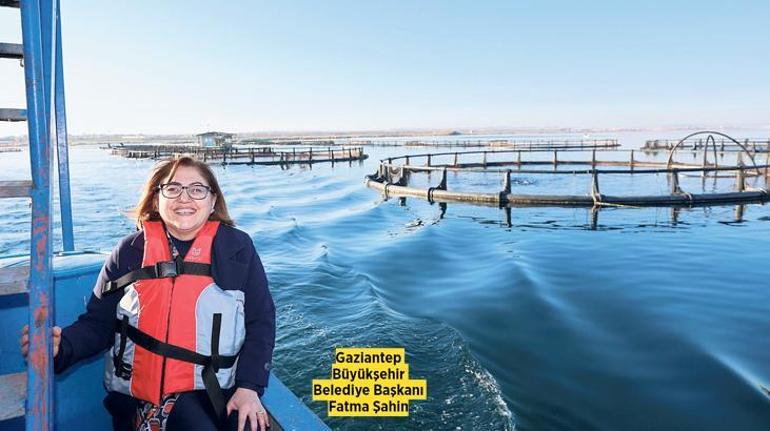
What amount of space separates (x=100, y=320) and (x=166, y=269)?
1.58 feet

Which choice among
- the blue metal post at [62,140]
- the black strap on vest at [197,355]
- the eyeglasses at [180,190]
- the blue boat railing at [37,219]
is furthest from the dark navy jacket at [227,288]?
the blue metal post at [62,140]

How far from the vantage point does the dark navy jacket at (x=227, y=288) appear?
2.46m

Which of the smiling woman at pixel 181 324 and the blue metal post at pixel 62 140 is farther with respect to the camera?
the blue metal post at pixel 62 140

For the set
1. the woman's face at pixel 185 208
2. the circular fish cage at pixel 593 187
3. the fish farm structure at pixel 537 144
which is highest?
the fish farm structure at pixel 537 144

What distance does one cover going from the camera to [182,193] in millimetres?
2590

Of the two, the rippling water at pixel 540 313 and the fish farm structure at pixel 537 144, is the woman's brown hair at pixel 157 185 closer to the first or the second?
the rippling water at pixel 540 313

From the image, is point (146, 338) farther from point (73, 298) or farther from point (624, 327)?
point (624, 327)

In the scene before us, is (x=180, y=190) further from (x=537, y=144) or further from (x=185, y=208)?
(x=537, y=144)

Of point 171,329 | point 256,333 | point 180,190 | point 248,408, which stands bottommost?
point 248,408

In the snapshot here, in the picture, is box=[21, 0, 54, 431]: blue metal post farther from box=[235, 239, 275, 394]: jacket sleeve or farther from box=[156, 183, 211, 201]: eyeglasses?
box=[235, 239, 275, 394]: jacket sleeve

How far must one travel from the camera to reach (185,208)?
8.45ft

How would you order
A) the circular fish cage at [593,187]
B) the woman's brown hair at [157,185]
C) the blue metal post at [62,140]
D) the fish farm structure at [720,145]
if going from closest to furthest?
the woman's brown hair at [157,185], the blue metal post at [62,140], the circular fish cage at [593,187], the fish farm structure at [720,145]

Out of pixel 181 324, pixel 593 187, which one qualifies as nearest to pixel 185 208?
pixel 181 324

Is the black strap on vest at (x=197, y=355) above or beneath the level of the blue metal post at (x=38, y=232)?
beneath
